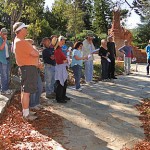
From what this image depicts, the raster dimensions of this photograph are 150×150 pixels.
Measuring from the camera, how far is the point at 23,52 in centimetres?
553

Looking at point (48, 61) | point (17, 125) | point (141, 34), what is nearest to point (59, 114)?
point (17, 125)

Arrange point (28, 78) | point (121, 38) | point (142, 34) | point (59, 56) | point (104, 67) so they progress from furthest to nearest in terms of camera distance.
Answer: point (142, 34), point (121, 38), point (104, 67), point (59, 56), point (28, 78)

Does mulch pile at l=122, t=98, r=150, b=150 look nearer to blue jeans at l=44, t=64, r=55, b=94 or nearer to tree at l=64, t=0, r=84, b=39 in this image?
blue jeans at l=44, t=64, r=55, b=94

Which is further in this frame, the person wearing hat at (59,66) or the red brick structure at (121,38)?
the red brick structure at (121,38)

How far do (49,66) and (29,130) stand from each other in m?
2.80

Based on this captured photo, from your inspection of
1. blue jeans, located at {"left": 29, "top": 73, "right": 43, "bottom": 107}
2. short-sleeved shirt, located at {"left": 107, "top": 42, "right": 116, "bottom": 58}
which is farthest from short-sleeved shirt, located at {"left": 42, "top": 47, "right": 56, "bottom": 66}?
short-sleeved shirt, located at {"left": 107, "top": 42, "right": 116, "bottom": 58}

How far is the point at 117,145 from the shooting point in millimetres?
4766

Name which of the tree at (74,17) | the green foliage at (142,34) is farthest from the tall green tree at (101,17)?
the tree at (74,17)

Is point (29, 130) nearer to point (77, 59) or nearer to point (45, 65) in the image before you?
point (45, 65)

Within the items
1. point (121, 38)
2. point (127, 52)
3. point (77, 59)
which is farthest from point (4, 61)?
point (121, 38)

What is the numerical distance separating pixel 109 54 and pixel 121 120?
515cm

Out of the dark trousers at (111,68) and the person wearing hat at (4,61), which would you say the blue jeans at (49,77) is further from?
the dark trousers at (111,68)

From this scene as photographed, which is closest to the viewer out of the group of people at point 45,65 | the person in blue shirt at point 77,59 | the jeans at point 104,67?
the group of people at point 45,65

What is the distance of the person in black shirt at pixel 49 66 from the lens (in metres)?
7.49
